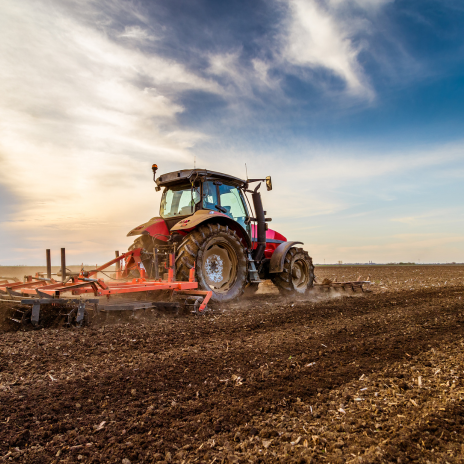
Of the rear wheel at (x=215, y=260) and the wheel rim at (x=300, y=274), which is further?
the wheel rim at (x=300, y=274)

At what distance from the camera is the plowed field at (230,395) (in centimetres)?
228

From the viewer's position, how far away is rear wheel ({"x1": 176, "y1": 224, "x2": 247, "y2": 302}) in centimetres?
655

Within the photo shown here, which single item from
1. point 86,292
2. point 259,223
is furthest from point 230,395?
point 259,223

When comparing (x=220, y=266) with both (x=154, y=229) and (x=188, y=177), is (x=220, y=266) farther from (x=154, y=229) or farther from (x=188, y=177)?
(x=188, y=177)

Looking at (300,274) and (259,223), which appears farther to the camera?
(300,274)

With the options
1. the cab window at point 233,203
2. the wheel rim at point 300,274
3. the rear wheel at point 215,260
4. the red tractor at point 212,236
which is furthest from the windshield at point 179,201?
the wheel rim at point 300,274

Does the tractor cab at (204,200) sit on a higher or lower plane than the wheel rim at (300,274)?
higher

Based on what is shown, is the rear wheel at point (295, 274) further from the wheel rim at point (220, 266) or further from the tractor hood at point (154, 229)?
the tractor hood at point (154, 229)

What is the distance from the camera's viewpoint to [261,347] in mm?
4309

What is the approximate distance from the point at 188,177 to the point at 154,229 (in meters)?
1.21

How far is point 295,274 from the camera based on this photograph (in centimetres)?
949

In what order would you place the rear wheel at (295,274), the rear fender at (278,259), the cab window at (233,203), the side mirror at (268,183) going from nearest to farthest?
the cab window at (233,203) < the side mirror at (268,183) < the rear fender at (278,259) < the rear wheel at (295,274)

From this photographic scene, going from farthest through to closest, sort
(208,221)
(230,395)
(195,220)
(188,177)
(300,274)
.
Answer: (300,274) < (188,177) < (208,221) < (195,220) < (230,395)

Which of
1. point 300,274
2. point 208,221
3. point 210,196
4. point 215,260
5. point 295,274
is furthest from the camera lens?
point 300,274
